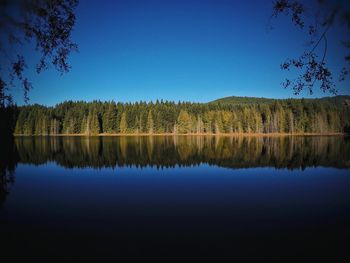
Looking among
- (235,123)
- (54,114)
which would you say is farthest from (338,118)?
(54,114)

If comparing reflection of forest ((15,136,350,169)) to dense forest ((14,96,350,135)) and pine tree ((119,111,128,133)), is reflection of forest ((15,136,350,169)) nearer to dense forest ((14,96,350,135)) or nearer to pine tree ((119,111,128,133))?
pine tree ((119,111,128,133))

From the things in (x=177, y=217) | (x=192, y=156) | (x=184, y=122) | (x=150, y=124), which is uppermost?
(x=184, y=122)

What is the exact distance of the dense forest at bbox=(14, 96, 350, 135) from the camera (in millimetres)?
135250

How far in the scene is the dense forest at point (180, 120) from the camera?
13525cm

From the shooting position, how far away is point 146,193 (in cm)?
1670

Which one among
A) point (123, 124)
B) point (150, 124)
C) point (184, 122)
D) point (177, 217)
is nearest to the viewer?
point (177, 217)

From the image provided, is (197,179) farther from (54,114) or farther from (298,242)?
(54,114)

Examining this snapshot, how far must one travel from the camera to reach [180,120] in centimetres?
13600

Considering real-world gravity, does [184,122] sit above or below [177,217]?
above

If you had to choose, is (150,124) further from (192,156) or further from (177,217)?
(177,217)

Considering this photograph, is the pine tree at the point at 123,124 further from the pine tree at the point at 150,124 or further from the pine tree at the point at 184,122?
the pine tree at the point at 184,122

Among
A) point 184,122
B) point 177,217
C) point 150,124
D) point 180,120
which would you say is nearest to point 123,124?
point 150,124

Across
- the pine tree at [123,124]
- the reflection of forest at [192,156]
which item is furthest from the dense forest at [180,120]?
the reflection of forest at [192,156]

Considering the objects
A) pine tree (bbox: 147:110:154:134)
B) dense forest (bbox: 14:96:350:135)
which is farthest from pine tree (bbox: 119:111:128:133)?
pine tree (bbox: 147:110:154:134)
